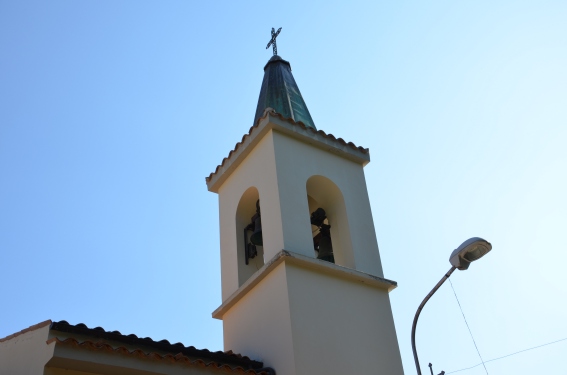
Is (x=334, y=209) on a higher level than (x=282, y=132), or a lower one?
lower

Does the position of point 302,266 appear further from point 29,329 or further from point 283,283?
point 29,329

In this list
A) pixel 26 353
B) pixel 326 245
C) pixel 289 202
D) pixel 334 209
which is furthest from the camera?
pixel 334 209

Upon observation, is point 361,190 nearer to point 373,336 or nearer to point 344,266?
point 344,266

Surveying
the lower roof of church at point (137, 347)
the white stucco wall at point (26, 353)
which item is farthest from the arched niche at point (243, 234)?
the white stucco wall at point (26, 353)

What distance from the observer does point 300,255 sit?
9.15 metres

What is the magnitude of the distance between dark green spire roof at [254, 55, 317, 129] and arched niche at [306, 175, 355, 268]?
42.7 inches

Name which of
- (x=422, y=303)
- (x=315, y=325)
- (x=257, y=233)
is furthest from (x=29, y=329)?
(x=422, y=303)

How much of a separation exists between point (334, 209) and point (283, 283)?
211 cm

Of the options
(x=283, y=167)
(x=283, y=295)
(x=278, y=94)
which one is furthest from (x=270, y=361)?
(x=278, y=94)

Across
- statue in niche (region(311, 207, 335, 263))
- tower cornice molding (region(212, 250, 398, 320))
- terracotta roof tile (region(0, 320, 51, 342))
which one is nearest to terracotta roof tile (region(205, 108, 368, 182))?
statue in niche (region(311, 207, 335, 263))

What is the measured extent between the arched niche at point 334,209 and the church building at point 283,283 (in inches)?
0.7

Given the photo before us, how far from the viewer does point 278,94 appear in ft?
40.7

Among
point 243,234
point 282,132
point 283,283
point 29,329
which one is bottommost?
point 29,329

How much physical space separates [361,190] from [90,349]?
16.9 ft
